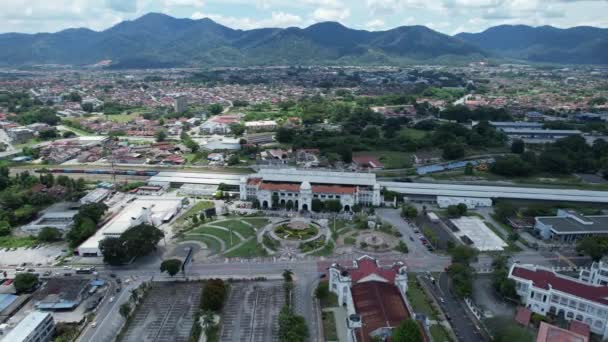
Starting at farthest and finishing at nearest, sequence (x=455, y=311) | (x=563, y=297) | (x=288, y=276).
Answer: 1. (x=288, y=276)
2. (x=455, y=311)
3. (x=563, y=297)

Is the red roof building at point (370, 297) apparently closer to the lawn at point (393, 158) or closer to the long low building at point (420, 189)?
the long low building at point (420, 189)

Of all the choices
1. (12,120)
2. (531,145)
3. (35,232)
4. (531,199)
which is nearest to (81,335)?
(35,232)

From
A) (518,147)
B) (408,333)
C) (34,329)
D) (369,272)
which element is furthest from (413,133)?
(34,329)

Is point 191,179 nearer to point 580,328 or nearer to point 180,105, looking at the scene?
point 580,328

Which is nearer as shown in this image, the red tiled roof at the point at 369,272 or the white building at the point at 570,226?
the red tiled roof at the point at 369,272

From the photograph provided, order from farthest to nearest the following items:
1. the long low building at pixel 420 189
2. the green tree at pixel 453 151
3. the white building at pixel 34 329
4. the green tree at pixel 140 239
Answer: the green tree at pixel 453 151
the long low building at pixel 420 189
the green tree at pixel 140 239
the white building at pixel 34 329

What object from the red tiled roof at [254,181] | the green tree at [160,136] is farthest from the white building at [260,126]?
the red tiled roof at [254,181]

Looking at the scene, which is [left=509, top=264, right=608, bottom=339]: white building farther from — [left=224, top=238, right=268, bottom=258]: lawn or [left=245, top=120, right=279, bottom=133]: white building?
[left=245, top=120, right=279, bottom=133]: white building
